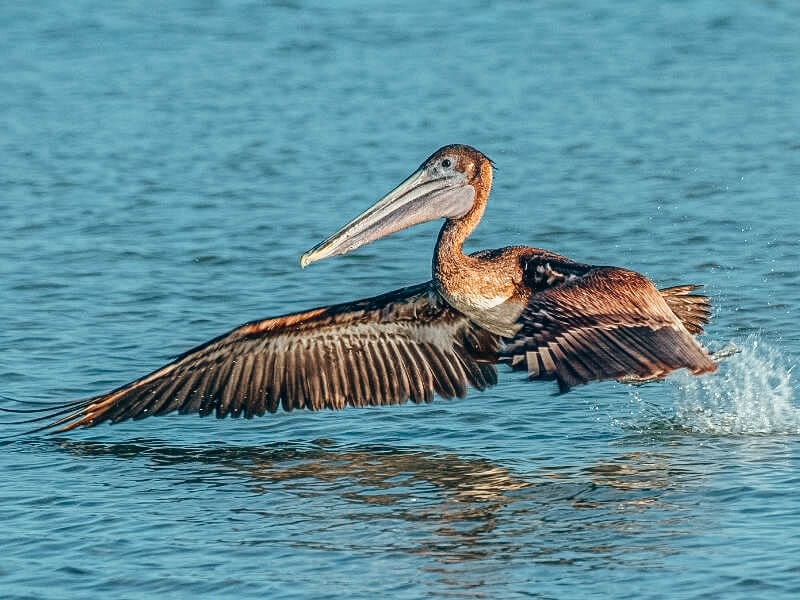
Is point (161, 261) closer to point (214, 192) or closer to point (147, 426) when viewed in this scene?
point (214, 192)

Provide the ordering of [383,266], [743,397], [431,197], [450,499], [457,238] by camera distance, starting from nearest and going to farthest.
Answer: [450,499], [457,238], [431,197], [743,397], [383,266]

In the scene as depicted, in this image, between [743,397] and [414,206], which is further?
[743,397]

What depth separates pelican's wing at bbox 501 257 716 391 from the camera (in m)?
6.84

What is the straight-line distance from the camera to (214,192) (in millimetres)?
13875

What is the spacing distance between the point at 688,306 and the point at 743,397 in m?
0.61

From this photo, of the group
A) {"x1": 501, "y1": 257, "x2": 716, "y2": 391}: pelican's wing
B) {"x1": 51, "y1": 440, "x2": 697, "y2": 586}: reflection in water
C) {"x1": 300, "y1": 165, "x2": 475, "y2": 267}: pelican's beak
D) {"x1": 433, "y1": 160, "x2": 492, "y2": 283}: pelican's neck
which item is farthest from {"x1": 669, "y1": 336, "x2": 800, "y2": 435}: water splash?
{"x1": 300, "y1": 165, "x2": 475, "y2": 267}: pelican's beak

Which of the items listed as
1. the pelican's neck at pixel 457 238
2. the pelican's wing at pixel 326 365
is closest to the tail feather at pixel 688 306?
the pelican's wing at pixel 326 365

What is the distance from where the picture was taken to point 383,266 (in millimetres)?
11906

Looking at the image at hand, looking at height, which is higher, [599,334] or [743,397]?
[599,334]

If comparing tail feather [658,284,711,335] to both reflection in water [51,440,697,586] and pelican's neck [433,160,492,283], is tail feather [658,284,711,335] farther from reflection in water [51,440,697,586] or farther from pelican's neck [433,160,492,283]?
pelican's neck [433,160,492,283]

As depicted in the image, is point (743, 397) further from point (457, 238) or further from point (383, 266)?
point (383, 266)

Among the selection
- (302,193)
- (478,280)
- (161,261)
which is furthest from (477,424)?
(302,193)

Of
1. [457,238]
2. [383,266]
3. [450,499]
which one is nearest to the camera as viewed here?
[450,499]

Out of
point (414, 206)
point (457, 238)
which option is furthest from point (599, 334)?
point (414, 206)
